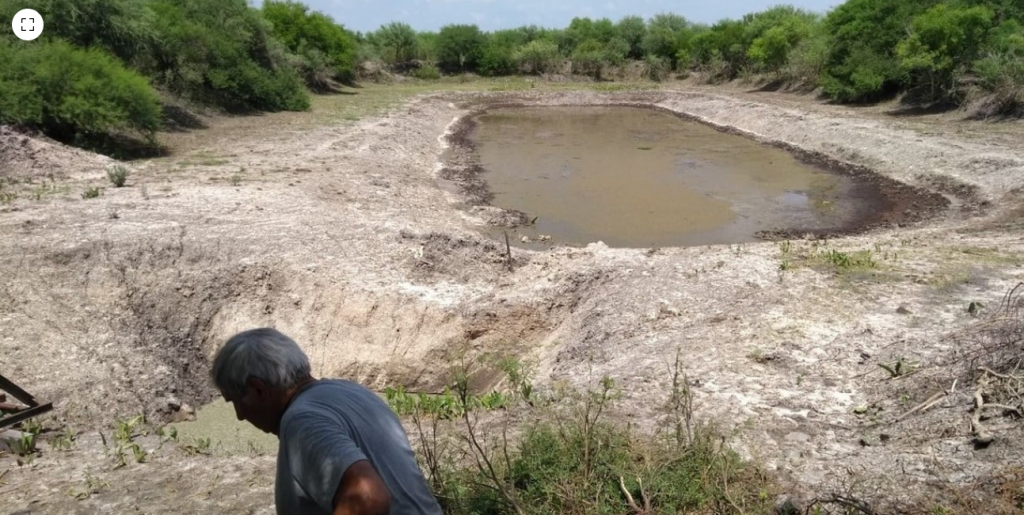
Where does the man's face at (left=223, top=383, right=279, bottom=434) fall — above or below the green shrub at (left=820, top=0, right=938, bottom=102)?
below

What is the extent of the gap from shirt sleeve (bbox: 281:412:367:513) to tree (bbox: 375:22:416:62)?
51.7 metres

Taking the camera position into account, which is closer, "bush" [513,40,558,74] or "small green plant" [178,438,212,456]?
"small green plant" [178,438,212,456]

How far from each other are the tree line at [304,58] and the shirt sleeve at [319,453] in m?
15.0

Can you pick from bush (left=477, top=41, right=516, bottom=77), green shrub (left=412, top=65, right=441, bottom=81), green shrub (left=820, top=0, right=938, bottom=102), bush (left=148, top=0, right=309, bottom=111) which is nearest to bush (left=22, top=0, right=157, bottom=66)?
bush (left=148, top=0, right=309, bottom=111)

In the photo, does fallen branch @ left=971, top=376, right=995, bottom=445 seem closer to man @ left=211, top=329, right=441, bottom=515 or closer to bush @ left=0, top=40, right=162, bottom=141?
man @ left=211, top=329, right=441, bottom=515

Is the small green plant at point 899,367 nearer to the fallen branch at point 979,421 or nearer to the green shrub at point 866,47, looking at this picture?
the fallen branch at point 979,421

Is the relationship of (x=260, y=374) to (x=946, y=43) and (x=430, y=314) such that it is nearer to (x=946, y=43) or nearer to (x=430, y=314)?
(x=430, y=314)

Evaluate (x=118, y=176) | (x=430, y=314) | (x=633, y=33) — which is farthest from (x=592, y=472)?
(x=633, y=33)

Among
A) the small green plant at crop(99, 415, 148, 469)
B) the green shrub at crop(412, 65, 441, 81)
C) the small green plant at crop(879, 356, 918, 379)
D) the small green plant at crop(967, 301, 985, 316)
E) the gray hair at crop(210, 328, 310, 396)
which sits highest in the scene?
the green shrub at crop(412, 65, 441, 81)

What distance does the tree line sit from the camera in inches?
586

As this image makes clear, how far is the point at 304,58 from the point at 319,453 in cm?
3511

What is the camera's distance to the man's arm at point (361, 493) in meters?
1.92

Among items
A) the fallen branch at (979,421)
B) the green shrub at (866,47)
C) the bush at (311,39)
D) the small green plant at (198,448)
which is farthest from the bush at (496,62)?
the fallen branch at (979,421)

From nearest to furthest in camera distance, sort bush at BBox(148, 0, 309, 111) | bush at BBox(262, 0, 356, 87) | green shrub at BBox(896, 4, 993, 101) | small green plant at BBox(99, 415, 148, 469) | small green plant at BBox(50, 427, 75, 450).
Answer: small green plant at BBox(99, 415, 148, 469) → small green plant at BBox(50, 427, 75, 450) → green shrub at BBox(896, 4, 993, 101) → bush at BBox(148, 0, 309, 111) → bush at BBox(262, 0, 356, 87)
